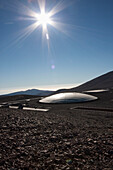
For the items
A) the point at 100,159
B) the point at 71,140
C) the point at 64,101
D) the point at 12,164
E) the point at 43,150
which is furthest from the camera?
the point at 64,101

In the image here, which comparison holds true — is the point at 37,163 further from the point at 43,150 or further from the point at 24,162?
the point at 43,150

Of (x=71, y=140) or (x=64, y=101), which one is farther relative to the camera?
(x=64, y=101)

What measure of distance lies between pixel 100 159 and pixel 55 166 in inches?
77.9

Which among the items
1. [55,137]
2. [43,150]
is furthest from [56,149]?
[55,137]

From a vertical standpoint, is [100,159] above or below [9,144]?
below

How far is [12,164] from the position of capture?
4977mm

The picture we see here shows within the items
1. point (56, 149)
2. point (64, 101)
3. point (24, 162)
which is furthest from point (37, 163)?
point (64, 101)

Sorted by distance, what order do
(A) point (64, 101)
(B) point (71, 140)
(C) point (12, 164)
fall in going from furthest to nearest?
(A) point (64, 101), (B) point (71, 140), (C) point (12, 164)

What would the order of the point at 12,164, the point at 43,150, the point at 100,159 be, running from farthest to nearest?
1. the point at 43,150
2. the point at 100,159
3. the point at 12,164

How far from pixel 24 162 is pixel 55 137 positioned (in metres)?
3.17

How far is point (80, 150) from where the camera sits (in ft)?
20.9

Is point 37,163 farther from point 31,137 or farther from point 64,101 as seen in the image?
point 64,101

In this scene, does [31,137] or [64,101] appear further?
[64,101]

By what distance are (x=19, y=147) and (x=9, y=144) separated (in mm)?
612
